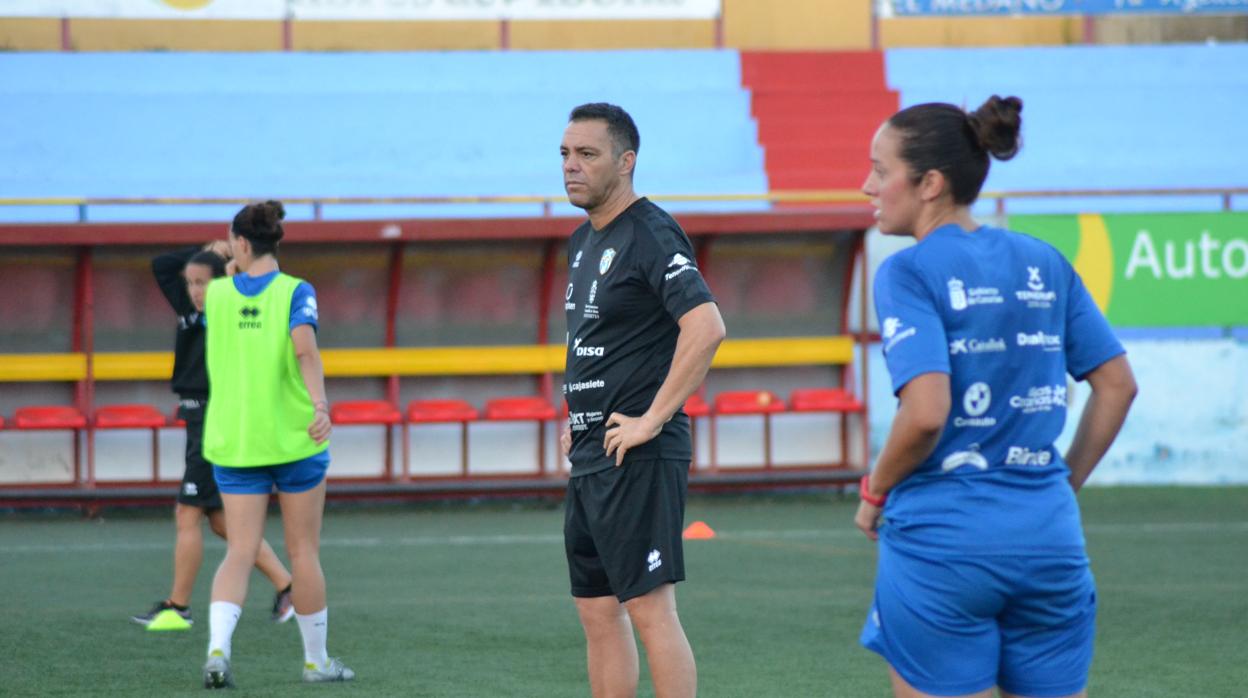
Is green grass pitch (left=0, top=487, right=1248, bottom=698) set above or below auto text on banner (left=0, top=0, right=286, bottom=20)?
below

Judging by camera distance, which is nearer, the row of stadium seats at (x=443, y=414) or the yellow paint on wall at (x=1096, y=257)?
the row of stadium seats at (x=443, y=414)

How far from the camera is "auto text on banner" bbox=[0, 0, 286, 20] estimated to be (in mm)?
19109

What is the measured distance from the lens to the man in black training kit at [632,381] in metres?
4.58

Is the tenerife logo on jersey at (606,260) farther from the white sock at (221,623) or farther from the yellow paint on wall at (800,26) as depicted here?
the yellow paint on wall at (800,26)

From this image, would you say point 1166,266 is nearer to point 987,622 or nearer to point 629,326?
point 629,326

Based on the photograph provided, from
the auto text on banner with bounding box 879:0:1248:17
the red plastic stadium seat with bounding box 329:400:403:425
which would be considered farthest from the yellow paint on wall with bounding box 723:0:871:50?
the red plastic stadium seat with bounding box 329:400:403:425

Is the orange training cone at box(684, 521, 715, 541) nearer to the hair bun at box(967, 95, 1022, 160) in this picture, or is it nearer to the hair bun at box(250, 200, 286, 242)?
the hair bun at box(250, 200, 286, 242)

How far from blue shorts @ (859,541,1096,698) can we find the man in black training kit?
1.37 metres

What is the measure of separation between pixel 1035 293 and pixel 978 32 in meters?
19.0

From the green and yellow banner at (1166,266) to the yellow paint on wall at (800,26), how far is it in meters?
6.95

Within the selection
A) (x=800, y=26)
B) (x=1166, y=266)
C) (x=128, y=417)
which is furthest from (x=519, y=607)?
(x=800, y=26)

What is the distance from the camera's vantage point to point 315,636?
647cm

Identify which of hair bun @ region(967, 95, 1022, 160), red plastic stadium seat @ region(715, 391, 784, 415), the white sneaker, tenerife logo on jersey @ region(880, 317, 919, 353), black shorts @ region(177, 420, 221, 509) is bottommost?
the white sneaker

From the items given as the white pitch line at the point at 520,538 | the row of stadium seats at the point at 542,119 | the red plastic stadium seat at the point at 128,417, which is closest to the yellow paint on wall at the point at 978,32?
the row of stadium seats at the point at 542,119
